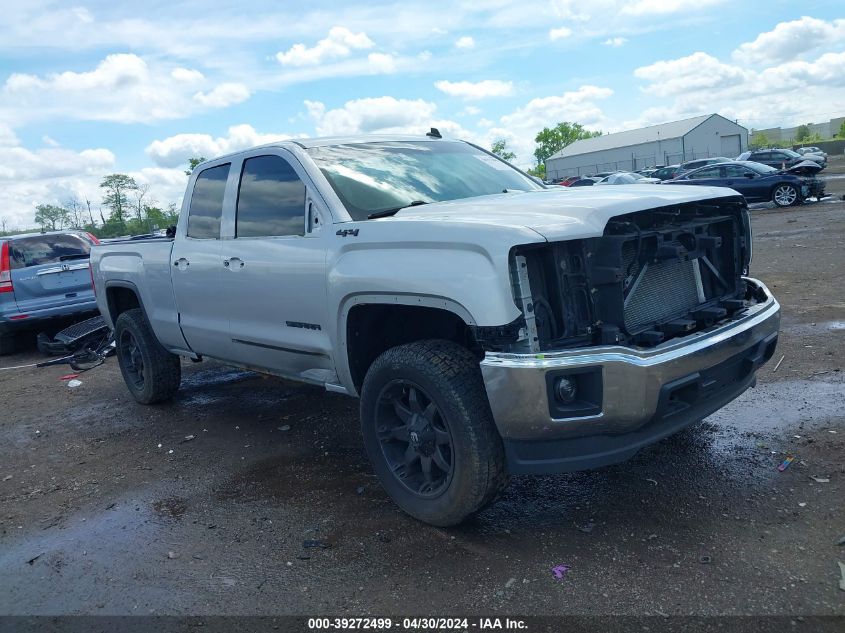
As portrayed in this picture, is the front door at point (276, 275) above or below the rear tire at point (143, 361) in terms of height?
above

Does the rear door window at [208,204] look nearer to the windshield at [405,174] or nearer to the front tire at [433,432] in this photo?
the windshield at [405,174]

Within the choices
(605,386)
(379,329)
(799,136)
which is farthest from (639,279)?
(799,136)

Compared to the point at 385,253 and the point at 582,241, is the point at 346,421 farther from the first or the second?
the point at 582,241

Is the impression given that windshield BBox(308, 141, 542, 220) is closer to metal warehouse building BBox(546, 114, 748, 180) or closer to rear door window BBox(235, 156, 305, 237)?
rear door window BBox(235, 156, 305, 237)

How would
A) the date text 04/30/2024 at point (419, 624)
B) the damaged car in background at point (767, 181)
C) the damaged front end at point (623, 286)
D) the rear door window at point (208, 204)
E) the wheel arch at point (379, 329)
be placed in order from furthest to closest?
1. the damaged car in background at point (767, 181)
2. the rear door window at point (208, 204)
3. the wheel arch at point (379, 329)
4. the damaged front end at point (623, 286)
5. the date text 04/30/2024 at point (419, 624)

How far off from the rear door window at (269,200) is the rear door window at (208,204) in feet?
0.95

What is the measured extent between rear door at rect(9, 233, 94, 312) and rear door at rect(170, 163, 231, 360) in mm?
5038

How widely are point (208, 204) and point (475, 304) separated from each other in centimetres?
301

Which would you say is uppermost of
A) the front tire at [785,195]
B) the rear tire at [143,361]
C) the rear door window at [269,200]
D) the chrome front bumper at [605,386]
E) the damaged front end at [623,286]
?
the rear door window at [269,200]

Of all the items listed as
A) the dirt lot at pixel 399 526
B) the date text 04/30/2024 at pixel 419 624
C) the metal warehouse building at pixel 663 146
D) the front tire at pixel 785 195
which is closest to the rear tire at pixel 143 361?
the dirt lot at pixel 399 526

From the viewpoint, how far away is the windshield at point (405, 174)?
427cm

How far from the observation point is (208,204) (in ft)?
17.7

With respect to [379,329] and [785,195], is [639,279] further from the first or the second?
[785,195]

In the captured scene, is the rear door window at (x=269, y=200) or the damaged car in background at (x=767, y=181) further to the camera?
the damaged car in background at (x=767, y=181)
